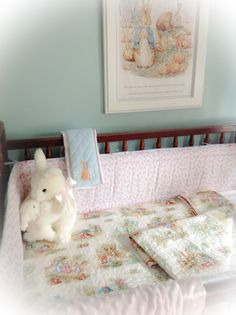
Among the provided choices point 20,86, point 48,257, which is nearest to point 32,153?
point 20,86

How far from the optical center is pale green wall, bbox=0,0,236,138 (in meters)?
1.35

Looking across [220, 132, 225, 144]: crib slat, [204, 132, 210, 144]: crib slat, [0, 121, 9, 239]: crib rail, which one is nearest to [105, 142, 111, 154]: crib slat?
[0, 121, 9, 239]: crib rail

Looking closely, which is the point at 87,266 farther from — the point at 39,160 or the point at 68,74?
the point at 68,74

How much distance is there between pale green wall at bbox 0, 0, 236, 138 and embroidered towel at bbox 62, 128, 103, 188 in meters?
0.11

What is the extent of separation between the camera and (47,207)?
131 cm

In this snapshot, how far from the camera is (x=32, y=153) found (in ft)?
4.96

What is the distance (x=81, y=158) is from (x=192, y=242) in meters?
0.66

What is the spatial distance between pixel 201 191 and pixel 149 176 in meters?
0.35

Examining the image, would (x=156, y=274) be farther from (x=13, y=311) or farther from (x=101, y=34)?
(x=101, y=34)

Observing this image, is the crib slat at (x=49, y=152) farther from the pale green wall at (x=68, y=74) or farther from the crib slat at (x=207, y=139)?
the crib slat at (x=207, y=139)

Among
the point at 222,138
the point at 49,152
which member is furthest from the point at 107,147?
the point at 222,138

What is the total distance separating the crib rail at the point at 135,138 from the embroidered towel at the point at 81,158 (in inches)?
2.9

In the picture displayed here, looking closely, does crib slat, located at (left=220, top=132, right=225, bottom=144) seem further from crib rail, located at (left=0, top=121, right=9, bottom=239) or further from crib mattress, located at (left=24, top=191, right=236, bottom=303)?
crib rail, located at (left=0, top=121, right=9, bottom=239)

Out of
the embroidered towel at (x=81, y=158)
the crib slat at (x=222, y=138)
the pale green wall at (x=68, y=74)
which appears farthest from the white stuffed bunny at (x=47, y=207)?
the crib slat at (x=222, y=138)
